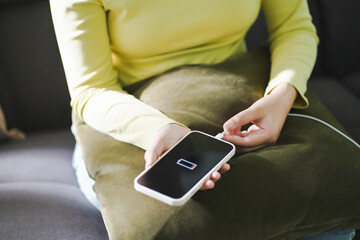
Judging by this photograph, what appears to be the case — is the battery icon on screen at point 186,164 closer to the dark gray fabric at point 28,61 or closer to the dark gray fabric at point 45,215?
the dark gray fabric at point 45,215

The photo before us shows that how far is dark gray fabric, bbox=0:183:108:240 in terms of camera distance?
2.07ft

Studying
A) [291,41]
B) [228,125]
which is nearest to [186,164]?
[228,125]

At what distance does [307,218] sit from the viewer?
1.79ft

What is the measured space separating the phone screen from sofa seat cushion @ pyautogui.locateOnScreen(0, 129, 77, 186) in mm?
438

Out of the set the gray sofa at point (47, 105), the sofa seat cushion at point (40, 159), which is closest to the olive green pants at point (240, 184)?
the gray sofa at point (47, 105)

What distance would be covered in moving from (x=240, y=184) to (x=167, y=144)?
0.44ft

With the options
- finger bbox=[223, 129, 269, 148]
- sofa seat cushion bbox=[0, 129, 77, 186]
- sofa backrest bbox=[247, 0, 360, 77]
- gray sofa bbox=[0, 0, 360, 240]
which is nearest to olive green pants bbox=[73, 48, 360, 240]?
finger bbox=[223, 129, 269, 148]

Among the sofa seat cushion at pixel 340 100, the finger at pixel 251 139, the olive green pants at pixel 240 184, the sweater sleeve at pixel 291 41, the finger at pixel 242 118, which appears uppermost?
the sweater sleeve at pixel 291 41

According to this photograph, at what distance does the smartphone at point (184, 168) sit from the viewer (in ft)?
1.59

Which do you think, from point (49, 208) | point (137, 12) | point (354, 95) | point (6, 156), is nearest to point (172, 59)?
point (137, 12)

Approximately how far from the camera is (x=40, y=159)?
36.9 inches

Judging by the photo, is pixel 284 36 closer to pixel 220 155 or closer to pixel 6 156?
pixel 220 155

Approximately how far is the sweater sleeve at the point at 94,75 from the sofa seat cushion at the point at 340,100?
64 centimetres

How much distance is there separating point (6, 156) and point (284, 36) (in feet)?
2.55
